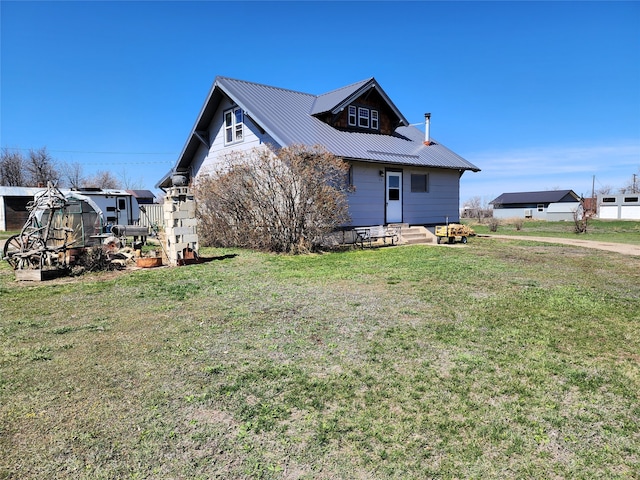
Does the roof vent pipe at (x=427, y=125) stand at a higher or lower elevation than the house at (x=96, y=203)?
higher

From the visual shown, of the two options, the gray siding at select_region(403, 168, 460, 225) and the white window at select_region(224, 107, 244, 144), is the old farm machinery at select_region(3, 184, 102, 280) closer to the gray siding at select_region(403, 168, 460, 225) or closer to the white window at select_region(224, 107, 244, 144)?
the white window at select_region(224, 107, 244, 144)

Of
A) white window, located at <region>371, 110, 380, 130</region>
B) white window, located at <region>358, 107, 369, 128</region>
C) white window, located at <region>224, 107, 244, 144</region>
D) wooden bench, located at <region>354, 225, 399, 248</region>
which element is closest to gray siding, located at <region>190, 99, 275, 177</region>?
white window, located at <region>224, 107, 244, 144</region>

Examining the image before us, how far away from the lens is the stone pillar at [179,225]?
33.4ft

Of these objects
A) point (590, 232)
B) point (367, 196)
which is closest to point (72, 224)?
point (367, 196)

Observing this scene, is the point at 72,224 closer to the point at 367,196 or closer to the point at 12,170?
the point at 367,196

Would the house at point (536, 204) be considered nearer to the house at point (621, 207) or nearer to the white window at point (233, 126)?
the house at point (621, 207)

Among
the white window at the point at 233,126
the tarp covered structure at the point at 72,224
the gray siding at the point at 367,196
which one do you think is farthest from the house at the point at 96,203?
the gray siding at the point at 367,196

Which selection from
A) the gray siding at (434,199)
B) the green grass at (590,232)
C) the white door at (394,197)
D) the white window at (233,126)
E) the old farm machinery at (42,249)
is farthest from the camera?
the green grass at (590,232)

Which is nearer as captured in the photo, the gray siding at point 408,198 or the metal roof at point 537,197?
the gray siding at point 408,198

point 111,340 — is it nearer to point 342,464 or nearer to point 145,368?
point 145,368

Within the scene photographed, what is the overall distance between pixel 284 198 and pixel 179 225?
320 centimetres

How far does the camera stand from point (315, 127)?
15.9m

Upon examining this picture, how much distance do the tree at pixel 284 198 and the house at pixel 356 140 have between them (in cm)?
139

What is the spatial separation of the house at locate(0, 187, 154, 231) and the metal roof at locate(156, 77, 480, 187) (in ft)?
16.6
